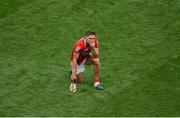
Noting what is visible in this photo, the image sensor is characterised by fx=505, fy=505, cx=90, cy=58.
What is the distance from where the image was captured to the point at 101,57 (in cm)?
1291

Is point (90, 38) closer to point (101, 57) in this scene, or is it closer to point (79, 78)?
point (79, 78)

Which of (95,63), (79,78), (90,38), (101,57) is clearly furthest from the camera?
(101,57)

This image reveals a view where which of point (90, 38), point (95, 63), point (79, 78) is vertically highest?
point (90, 38)

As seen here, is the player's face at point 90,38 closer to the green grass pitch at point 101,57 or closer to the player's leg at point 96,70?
the player's leg at point 96,70

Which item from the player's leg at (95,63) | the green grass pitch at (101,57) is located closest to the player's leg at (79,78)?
the green grass pitch at (101,57)

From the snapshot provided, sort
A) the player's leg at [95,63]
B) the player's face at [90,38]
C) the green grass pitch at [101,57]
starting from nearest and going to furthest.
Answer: the green grass pitch at [101,57], the player's face at [90,38], the player's leg at [95,63]

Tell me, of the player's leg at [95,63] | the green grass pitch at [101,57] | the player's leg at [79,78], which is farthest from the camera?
the player's leg at [79,78]

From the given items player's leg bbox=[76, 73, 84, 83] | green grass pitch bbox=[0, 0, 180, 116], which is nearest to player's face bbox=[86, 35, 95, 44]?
player's leg bbox=[76, 73, 84, 83]

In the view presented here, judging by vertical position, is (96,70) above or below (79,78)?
above

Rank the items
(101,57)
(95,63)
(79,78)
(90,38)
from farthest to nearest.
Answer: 1. (101,57)
2. (79,78)
3. (95,63)
4. (90,38)

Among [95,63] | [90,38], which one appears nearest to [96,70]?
[95,63]

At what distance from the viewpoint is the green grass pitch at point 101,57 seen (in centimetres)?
1082

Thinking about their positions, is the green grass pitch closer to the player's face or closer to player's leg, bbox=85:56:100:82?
player's leg, bbox=85:56:100:82

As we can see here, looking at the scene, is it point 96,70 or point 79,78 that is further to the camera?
point 79,78
